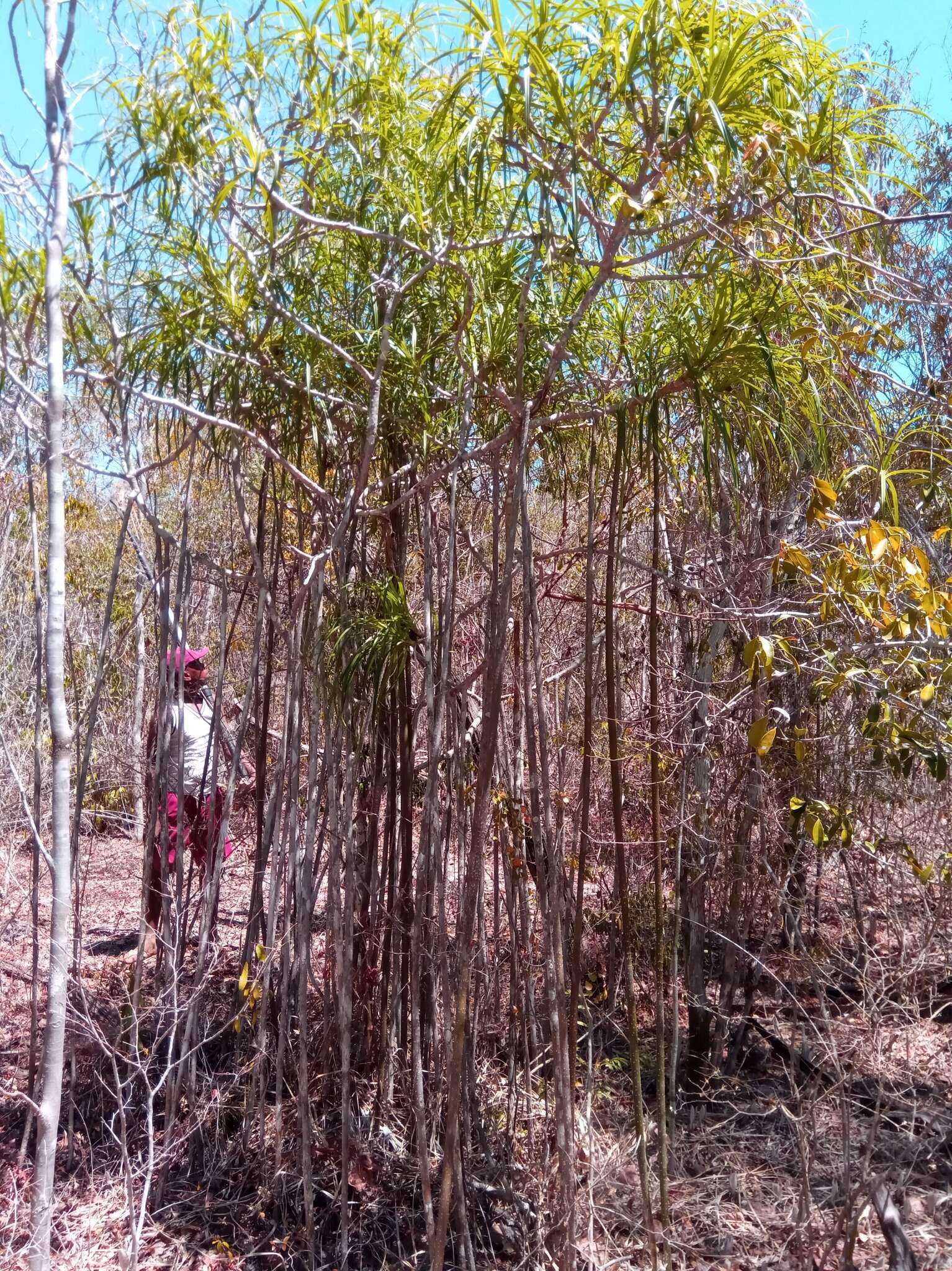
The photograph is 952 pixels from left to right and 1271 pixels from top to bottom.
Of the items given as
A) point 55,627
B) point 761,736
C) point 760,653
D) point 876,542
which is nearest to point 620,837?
point 761,736

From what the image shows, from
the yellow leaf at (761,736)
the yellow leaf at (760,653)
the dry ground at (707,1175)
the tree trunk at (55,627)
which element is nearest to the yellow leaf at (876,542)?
the yellow leaf at (760,653)

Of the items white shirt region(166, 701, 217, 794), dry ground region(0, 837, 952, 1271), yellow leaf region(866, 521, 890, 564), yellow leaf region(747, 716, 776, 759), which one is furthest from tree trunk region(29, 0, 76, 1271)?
white shirt region(166, 701, 217, 794)

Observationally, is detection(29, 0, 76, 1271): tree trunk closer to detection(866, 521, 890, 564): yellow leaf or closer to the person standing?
the person standing

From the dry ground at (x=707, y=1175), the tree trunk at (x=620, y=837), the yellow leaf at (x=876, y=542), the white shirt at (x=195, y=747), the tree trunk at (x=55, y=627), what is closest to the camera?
the tree trunk at (x=55, y=627)

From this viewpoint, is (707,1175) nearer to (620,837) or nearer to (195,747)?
(620,837)

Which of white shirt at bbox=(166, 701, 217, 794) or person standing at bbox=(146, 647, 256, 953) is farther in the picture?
white shirt at bbox=(166, 701, 217, 794)

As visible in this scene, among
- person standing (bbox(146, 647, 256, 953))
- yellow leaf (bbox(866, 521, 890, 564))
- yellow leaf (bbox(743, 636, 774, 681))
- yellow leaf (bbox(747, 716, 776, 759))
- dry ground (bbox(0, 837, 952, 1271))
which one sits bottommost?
dry ground (bbox(0, 837, 952, 1271))

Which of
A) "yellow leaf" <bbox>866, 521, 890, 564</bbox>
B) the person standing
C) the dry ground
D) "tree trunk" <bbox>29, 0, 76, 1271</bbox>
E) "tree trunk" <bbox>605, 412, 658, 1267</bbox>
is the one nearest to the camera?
"tree trunk" <bbox>29, 0, 76, 1271</bbox>

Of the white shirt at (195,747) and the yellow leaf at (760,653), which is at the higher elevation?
the yellow leaf at (760,653)

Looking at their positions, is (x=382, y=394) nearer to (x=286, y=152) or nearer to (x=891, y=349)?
(x=286, y=152)

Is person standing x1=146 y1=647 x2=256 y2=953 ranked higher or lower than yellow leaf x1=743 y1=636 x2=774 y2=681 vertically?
lower

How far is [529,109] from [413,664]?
2.21 meters

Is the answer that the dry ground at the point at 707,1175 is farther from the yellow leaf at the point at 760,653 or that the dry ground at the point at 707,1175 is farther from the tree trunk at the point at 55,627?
the yellow leaf at the point at 760,653

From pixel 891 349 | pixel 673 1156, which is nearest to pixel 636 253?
pixel 891 349
